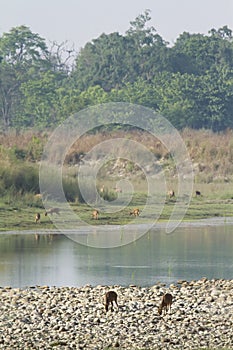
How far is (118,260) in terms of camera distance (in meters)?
14.9

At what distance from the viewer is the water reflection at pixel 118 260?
13.1m

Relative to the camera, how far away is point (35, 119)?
39.4 metres

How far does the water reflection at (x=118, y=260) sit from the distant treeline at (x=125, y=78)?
66.3 ft

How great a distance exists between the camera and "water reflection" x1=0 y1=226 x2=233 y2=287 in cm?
1310

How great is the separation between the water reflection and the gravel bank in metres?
0.96

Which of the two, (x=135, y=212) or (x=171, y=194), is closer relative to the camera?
(x=135, y=212)

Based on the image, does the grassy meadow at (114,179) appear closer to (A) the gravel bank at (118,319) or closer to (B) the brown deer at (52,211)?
(B) the brown deer at (52,211)

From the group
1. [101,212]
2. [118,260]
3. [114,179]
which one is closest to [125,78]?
[114,179]

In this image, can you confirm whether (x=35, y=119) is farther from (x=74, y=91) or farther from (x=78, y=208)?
(x=78, y=208)

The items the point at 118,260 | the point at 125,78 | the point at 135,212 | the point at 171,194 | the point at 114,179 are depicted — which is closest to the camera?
the point at 118,260

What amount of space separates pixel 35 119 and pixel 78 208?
19.3 meters

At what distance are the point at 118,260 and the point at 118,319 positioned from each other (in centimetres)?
509

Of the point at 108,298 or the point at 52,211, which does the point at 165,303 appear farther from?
the point at 52,211

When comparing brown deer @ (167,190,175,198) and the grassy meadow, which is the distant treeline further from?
brown deer @ (167,190,175,198)
